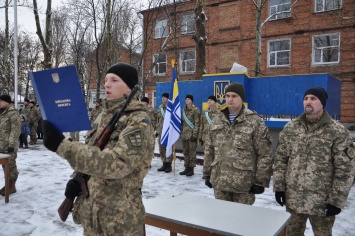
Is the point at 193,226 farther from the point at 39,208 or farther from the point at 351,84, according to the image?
the point at 351,84

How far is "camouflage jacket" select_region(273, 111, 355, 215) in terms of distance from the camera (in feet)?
8.75

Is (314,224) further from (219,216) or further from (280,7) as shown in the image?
(280,7)

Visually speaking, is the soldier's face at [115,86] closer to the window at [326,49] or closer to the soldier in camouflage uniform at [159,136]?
the soldier in camouflage uniform at [159,136]

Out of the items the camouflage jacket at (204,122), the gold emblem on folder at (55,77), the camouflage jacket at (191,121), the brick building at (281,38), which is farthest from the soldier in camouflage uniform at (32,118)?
the gold emblem on folder at (55,77)

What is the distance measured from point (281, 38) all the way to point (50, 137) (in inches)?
→ 784

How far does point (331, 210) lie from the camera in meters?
2.66

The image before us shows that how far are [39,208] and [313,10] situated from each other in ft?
63.0

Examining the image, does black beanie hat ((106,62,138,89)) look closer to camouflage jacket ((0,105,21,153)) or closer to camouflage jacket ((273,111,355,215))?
camouflage jacket ((273,111,355,215))

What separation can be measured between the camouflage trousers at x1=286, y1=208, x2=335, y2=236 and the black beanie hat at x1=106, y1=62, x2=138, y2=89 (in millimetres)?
2094

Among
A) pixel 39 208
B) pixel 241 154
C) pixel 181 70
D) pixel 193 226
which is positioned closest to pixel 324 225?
pixel 241 154

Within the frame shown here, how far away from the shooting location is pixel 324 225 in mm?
2789

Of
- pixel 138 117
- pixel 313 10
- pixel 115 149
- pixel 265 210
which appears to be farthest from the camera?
pixel 313 10

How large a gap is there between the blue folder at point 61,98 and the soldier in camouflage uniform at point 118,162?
4.1 inches

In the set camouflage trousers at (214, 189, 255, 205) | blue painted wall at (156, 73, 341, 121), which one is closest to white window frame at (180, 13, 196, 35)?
blue painted wall at (156, 73, 341, 121)
